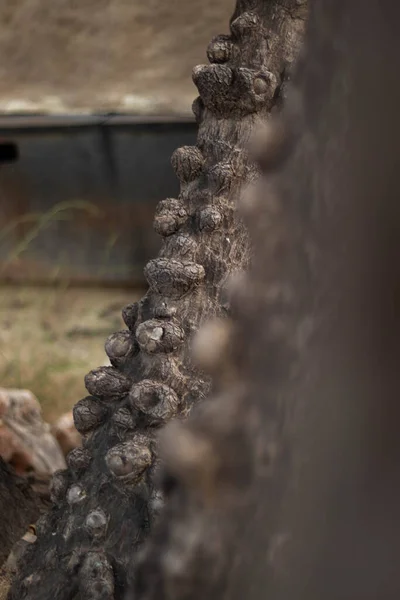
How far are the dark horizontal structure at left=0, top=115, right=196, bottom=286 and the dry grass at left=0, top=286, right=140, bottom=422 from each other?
0.03 m

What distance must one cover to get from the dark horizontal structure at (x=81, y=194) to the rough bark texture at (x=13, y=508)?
0.47m

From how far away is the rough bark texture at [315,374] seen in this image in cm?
14

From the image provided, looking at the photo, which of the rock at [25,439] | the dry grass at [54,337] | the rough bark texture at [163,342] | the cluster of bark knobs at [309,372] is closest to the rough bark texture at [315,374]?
the cluster of bark knobs at [309,372]

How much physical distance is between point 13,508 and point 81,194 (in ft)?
1.88

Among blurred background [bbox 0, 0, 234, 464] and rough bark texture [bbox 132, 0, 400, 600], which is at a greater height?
rough bark texture [bbox 132, 0, 400, 600]

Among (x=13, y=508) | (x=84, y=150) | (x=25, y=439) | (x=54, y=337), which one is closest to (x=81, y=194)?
(x=84, y=150)

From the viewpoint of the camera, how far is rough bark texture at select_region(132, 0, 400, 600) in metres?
0.14

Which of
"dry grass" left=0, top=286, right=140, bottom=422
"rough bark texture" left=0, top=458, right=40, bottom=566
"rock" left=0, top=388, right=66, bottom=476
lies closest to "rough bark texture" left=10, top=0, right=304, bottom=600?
"rough bark texture" left=0, top=458, right=40, bottom=566

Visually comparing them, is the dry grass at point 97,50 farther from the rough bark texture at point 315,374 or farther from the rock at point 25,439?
the rough bark texture at point 315,374

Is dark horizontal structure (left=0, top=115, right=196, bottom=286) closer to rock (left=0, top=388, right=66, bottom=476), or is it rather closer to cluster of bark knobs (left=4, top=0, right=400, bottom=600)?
rock (left=0, top=388, right=66, bottom=476)

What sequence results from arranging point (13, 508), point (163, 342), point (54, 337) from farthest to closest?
point (54, 337), point (13, 508), point (163, 342)

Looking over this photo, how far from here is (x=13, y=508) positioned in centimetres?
56

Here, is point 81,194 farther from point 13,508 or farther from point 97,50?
point 13,508

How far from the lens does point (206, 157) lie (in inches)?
18.0
